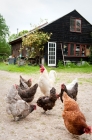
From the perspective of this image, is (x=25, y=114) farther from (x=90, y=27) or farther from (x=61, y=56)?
(x=90, y=27)

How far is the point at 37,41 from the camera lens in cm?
2602

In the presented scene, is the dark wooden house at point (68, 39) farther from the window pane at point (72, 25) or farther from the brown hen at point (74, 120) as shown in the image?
the brown hen at point (74, 120)

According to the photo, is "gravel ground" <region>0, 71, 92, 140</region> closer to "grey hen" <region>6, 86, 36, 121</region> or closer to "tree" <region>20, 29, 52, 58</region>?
"grey hen" <region>6, 86, 36, 121</region>

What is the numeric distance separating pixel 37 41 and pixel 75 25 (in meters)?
5.34

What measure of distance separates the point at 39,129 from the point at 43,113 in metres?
1.44

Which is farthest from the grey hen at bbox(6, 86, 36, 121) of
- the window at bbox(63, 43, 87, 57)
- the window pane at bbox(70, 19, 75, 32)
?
the window pane at bbox(70, 19, 75, 32)

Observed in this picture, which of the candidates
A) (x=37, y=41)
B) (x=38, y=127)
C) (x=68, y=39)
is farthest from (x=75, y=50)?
(x=38, y=127)

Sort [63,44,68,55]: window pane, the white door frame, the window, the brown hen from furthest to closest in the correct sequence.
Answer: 1. the window
2. [63,44,68,55]: window pane
3. the white door frame
4. the brown hen

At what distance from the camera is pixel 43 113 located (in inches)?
285

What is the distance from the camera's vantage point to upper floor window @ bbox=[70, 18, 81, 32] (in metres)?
27.9

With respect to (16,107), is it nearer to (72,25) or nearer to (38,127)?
(38,127)

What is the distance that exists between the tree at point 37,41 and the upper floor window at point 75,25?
11.4 ft

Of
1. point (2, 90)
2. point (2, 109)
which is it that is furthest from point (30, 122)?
point (2, 90)

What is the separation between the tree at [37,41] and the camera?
25.6 meters
